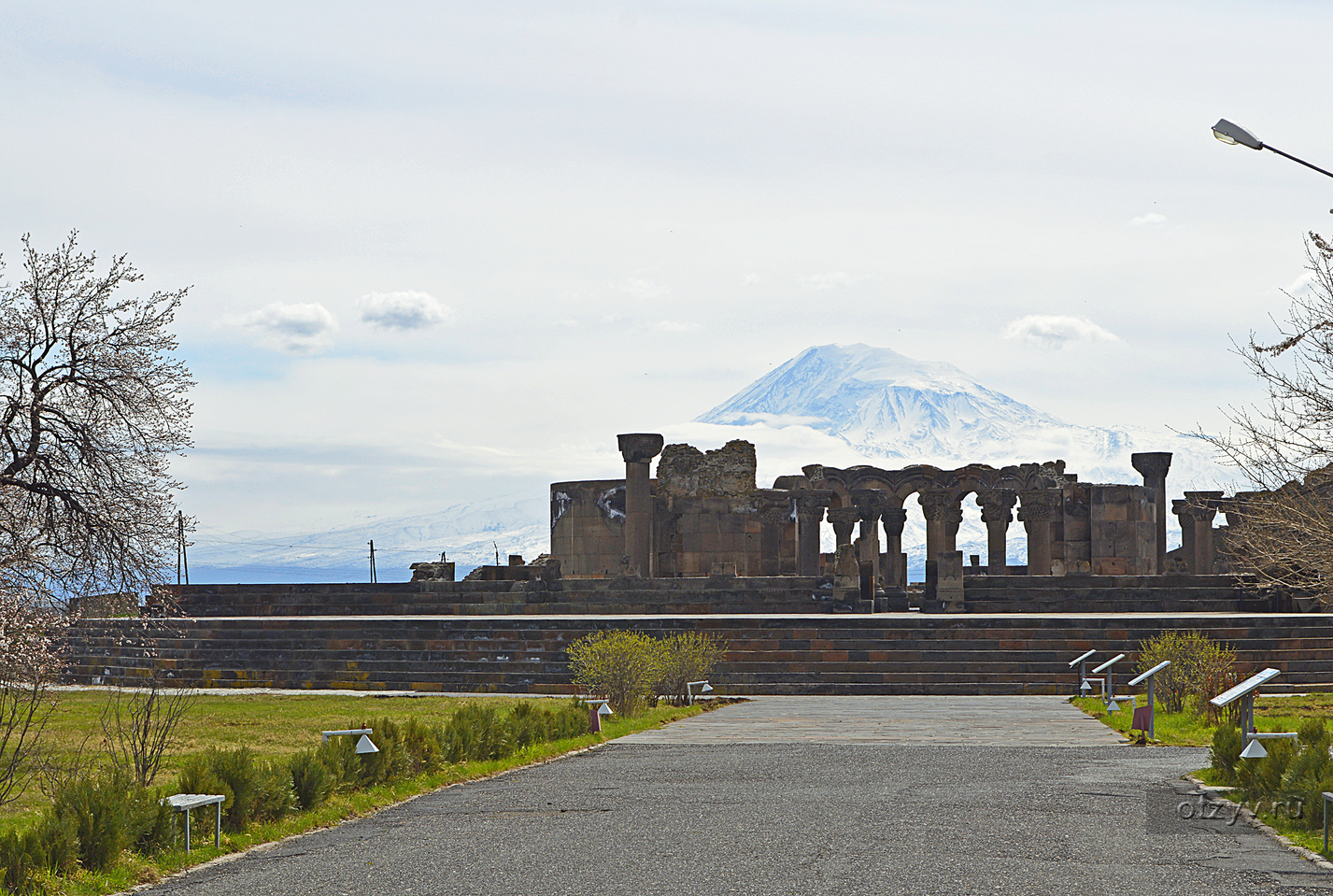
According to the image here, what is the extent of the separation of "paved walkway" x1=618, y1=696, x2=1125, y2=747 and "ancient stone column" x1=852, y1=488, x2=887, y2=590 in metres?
16.5

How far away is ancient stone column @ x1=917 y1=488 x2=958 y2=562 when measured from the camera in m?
44.1

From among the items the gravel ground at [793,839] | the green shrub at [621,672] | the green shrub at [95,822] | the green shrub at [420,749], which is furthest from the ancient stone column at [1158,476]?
the green shrub at [95,822]

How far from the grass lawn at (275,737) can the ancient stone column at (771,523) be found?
745 inches

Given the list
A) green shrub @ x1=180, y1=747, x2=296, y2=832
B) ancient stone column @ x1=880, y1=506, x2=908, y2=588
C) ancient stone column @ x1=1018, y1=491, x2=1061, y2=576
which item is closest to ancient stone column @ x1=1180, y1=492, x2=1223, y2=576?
ancient stone column @ x1=1018, y1=491, x2=1061, y2=576

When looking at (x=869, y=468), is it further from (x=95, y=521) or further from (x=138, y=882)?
(x=138, y=882)

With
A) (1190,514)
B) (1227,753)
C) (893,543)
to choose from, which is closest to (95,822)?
(1227,753)

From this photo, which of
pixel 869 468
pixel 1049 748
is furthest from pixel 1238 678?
pixel 869 468

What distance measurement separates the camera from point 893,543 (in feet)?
Result: 151

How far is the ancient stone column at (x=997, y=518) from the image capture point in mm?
43156

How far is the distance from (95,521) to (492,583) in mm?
17579

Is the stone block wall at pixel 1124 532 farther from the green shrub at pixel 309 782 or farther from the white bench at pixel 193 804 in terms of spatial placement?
the white bench at pixel 193 804

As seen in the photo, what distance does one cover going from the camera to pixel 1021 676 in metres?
24.0

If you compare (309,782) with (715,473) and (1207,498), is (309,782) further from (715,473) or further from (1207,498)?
(715,473)

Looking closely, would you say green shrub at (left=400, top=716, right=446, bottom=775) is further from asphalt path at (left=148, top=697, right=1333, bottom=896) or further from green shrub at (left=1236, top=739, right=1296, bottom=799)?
green shrub at (left=1236, top=739, right=1296, bottom=799)
